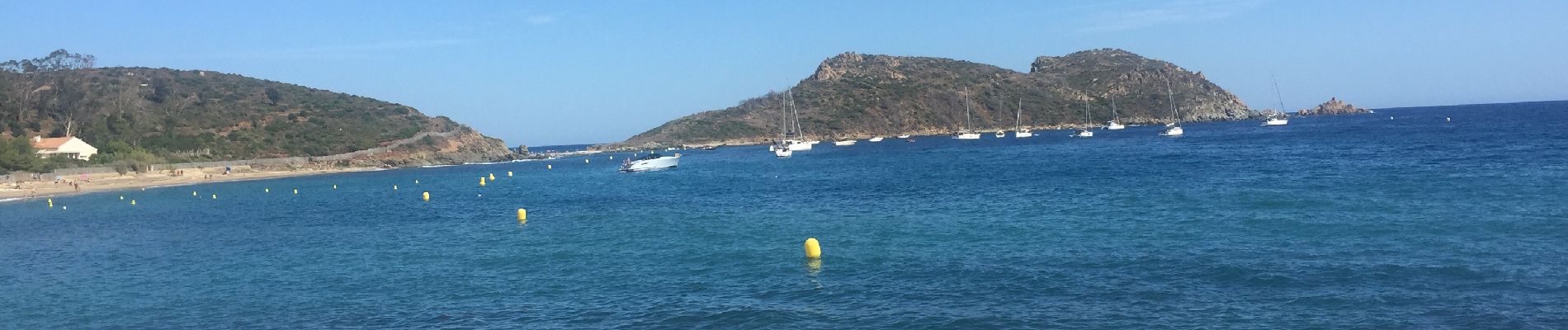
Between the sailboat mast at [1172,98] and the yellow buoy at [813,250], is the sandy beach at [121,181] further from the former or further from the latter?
the sailboat mast at [1172,98]

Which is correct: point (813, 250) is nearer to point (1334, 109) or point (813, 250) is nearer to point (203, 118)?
point (203, 118)

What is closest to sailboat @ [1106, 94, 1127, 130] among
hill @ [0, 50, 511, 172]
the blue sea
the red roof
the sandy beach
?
hill @ [0, 50, 511, 172]

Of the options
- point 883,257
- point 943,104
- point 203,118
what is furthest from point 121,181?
point 943,104

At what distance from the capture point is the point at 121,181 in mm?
69000

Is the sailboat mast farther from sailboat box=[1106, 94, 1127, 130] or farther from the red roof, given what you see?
the red roof

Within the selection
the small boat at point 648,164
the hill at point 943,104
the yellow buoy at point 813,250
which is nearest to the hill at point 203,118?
the small boat at point 648,164

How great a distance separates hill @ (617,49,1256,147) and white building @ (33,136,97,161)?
93.8 m

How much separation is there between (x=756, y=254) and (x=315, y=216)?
79.9 feet

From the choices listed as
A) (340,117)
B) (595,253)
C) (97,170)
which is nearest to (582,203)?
(595,253)

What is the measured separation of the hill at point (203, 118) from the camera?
96.1 meters

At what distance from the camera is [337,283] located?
2061 cm

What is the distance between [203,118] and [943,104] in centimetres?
10801

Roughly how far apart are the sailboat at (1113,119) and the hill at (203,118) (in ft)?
262

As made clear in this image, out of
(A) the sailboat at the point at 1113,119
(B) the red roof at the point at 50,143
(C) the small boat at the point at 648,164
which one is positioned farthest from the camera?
(A) the sailboat at the point at 1113,119
